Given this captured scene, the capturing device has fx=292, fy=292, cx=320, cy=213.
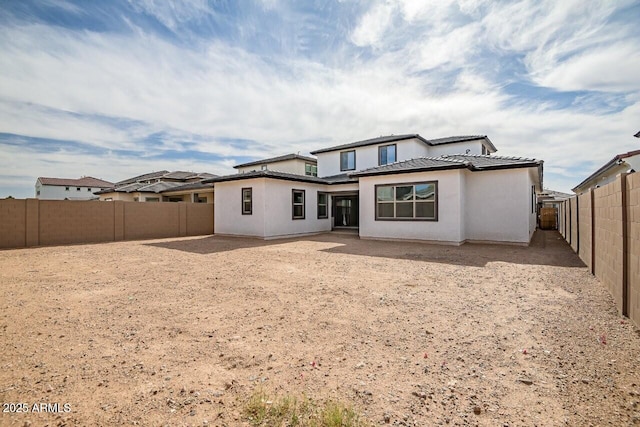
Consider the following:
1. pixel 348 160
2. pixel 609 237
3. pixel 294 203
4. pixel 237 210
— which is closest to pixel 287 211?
pixel 294 203

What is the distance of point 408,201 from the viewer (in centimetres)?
1280

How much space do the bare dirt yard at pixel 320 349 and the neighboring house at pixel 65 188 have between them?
5833 cm

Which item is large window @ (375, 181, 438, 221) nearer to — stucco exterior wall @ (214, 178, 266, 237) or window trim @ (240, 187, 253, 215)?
stucco exterior wall @ (214, 178, 266, 237)

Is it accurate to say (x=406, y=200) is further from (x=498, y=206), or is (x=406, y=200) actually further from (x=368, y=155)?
(x=368, y=155)

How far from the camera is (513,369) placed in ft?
8.96

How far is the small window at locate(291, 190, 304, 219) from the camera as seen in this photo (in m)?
15.5

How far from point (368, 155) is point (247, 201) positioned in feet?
30.1

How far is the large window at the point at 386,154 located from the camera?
750 inches

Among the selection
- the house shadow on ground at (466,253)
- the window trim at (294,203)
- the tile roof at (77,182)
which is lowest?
the house shadow on ground at (466,253)

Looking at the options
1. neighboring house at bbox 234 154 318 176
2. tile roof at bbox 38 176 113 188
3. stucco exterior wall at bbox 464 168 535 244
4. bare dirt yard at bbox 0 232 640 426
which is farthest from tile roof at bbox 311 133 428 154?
tile roof at bbox 38 176 113 188

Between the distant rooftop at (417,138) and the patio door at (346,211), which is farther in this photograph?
the patio door at (346,211)

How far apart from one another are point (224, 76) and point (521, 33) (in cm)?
1022

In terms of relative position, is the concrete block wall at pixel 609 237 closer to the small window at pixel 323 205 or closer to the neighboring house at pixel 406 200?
the neighboring house at pixel 406 200

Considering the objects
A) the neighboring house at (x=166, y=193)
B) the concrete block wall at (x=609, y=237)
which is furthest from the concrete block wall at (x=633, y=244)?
the neighboring house at (x=166, y=193)
